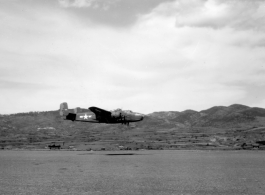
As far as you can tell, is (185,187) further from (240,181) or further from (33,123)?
(33,123)

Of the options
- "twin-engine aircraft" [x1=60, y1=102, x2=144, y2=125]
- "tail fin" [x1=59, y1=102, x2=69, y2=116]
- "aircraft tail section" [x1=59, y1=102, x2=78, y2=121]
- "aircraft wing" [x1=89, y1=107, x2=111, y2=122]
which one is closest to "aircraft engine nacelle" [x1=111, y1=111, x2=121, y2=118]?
"twin-engine aircraft" [x1=60, y1=102, x2=144, y2=125]

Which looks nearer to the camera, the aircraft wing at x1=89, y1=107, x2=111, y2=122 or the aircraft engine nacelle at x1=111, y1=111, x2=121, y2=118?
the aircraft engine nacelle at x1=111, y1=111, x2=121, y2=118

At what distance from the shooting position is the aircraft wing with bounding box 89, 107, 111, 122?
182ft

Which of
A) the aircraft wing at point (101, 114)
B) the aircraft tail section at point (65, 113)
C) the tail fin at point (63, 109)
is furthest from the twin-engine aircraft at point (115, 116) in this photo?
the tail fin at point (63, 109)

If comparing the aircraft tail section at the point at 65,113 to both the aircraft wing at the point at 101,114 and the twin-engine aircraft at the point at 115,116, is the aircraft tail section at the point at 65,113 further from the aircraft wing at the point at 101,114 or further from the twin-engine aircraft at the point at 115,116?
the aircraft wing at the point at 101,114

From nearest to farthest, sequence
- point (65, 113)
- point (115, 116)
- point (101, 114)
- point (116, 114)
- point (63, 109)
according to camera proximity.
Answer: point (116, 114), point (115, 116), point (101, 114), point (65, 113), point (63, 109)

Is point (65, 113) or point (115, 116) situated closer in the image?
point (115, 116)

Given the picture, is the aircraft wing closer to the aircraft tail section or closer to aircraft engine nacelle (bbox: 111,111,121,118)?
aircraft engine nacelle (bbox: 111,111,121,118)

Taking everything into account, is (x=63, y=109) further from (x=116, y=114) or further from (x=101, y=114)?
(x=116, y=114)

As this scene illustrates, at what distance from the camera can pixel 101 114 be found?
186 feet

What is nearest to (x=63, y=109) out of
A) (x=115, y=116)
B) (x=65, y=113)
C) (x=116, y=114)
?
(x=65, y=113)

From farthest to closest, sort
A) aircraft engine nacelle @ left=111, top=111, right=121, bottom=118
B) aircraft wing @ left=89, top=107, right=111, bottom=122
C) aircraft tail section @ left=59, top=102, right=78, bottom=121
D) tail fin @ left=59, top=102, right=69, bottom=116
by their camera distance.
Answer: tail fin @ left=59, top=102, right=69, bottom=116, aircraft tail section @ left=59, top=102, right=78, bottom=121, aircraft wing @ left=89, top=107, right=111, bottom=122, aircraft engine nacelle @ left=111, top=111, right=121, bottom=118

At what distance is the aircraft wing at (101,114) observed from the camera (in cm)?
5556

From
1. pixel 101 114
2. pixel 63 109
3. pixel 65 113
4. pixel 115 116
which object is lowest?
pixel 115 116
